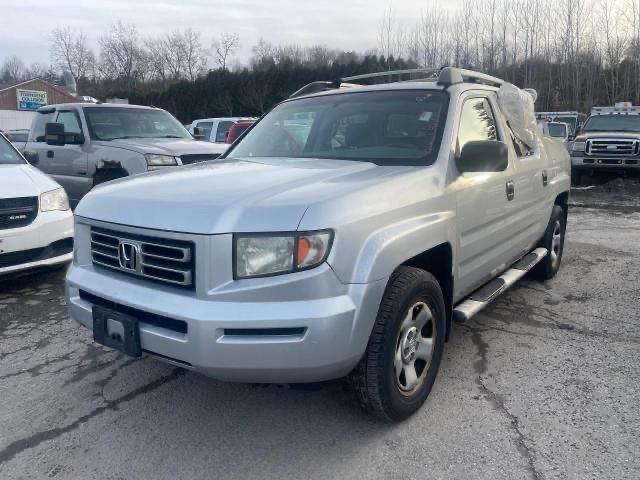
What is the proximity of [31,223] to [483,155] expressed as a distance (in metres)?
4.07

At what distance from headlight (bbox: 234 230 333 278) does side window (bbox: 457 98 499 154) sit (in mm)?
1407

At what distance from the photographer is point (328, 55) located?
5222cm

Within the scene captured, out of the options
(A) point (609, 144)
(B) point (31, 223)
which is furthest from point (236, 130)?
(A) point (609, 144)

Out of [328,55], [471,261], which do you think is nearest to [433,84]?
[471,261]

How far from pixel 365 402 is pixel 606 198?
37.5 ft

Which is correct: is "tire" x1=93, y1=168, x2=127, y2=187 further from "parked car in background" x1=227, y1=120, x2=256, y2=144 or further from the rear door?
the rear door

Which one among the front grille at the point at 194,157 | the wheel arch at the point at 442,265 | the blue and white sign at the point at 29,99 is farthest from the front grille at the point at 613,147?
the blue and white sign at the point at 29,99

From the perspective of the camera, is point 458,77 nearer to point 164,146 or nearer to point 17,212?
point 17,212

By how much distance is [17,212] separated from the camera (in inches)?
202

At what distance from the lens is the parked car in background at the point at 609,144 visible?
43.6 feet

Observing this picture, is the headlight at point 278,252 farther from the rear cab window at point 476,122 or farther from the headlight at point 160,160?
the headlight at point 160,160

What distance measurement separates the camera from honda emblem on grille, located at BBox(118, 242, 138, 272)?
2.78 metres

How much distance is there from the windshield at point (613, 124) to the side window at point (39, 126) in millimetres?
12672

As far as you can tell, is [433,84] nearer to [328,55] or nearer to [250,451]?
[250,451]
